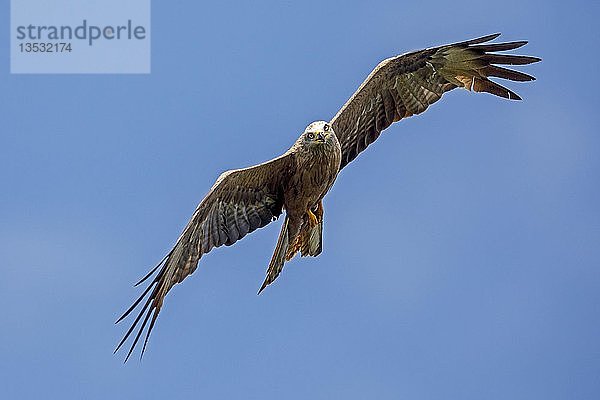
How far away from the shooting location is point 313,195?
43.6ft

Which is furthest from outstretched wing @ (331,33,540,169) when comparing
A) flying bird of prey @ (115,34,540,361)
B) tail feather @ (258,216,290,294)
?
tail feather @ (258,216,290,294)

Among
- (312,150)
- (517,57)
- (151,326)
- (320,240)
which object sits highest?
(517,57)

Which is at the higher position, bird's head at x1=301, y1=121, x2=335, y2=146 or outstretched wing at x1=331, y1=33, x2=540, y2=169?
outstretched wing at x1=331, y1=33, x2=540, y2=169

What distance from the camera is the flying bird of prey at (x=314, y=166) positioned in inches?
509

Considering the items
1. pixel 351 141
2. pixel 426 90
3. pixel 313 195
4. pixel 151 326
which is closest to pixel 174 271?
pixel 151 326

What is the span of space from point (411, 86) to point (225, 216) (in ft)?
9.39

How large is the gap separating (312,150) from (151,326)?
2641 mm

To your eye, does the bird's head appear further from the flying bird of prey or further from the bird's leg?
the bird's leg

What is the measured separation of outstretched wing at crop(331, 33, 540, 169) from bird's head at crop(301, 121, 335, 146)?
4.36 ft

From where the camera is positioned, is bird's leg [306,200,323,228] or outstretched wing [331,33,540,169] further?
outstretched wing [331,33,540,169]

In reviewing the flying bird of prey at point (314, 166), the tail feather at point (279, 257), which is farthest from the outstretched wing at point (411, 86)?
the tail feather at point (279, 257)

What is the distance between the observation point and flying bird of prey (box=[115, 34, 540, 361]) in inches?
509

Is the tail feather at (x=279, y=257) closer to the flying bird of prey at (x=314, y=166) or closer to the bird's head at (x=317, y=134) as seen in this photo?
the flying bird of prey at (x=314, y=166)

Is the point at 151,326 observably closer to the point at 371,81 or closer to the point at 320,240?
the point at 320,240
